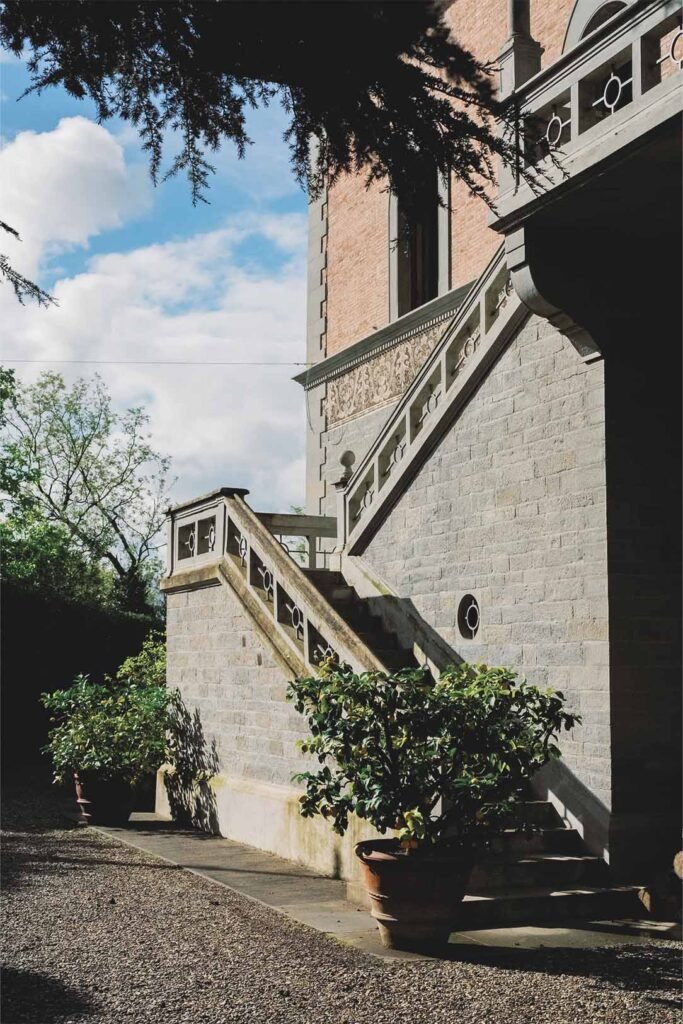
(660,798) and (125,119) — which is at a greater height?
(125,119)

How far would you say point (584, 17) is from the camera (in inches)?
517

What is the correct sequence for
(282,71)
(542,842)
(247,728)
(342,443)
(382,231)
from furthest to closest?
(342,443)
(382,231)
(247,728)
(542,842)
(282,71)

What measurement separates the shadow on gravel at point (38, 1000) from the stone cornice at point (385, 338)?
10.9 m

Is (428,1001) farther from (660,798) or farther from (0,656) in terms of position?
(0,656)

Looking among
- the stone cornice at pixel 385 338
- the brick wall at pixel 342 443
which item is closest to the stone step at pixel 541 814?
the stone cornice at pixel 385 338

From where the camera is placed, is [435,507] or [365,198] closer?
[435,507]

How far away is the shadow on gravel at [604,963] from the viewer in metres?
6.20

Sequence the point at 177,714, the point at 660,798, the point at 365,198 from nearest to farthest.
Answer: the point at 660,798 → the point at 177,714 → the point at 365,198

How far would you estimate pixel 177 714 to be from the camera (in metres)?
13.4

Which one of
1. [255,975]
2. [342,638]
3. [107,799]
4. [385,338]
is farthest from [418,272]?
[255,975]

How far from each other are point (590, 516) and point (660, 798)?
226cm

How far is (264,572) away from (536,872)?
4.78 m

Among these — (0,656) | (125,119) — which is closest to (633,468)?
(125,119)

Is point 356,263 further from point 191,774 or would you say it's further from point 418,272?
point 191,774
